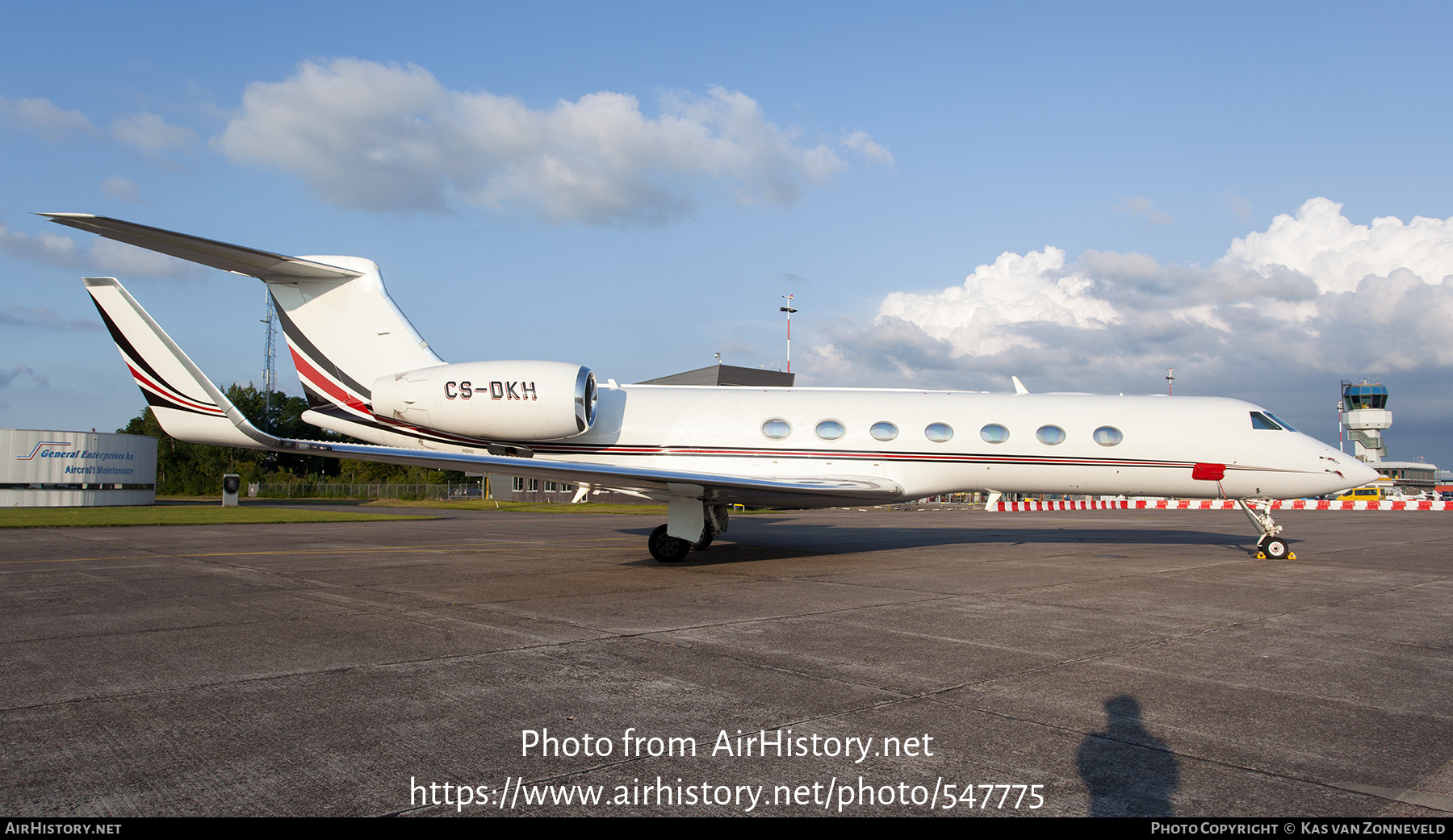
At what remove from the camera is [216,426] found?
Answer: 9.77 metres

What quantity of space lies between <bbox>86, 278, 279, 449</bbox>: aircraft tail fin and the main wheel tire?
5.37 m

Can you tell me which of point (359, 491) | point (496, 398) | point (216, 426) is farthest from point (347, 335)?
point (359, 491)

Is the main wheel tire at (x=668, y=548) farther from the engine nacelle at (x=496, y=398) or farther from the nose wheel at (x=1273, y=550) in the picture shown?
the nose wheel at (x=1273, y=550)

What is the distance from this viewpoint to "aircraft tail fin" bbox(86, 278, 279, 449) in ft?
31.9

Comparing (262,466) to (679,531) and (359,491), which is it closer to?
(359,491)

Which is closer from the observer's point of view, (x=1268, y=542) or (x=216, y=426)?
(x=216, y=426)

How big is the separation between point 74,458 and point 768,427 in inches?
1391

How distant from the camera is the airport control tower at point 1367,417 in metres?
65.1

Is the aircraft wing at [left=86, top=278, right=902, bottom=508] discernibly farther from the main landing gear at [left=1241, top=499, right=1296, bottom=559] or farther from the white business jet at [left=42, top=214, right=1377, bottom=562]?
the main landing gear at [left=1241, top=499, right=1296, bottom=559]

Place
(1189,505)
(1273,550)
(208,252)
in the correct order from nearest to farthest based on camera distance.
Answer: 1. (208,252)
2. (1273,550)
3. (1189,505)

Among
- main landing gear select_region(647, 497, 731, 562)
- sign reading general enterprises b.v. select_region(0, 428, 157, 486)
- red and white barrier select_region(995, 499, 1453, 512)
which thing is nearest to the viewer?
main landing gear select_region(647, 497, 731, 562)

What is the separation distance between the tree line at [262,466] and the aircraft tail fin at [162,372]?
55.0 meters

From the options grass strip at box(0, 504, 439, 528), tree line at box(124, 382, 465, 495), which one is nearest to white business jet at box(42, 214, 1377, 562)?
grass strip at box(0, 504, 439, 528)

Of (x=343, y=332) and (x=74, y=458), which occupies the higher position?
(x=343, y=332)
